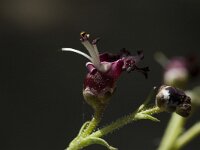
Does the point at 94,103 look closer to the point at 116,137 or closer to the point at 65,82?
the point at 116,137

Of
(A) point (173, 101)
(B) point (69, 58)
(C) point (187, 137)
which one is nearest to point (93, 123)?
(A) point (173, 101)

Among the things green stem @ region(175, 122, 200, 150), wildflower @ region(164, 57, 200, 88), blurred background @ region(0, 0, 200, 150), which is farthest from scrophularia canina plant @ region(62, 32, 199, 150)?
blurred background @ region(0, 0, 200, 150)

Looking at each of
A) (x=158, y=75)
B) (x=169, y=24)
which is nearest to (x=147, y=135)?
(x=158, y=75)

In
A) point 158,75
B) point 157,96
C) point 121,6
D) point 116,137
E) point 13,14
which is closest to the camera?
point 157,96

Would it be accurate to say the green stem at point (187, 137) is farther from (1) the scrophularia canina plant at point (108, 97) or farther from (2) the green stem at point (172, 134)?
(1) the scrophularia canina plant at point (108, 97)

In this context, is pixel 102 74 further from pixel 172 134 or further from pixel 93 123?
pixel 172 134

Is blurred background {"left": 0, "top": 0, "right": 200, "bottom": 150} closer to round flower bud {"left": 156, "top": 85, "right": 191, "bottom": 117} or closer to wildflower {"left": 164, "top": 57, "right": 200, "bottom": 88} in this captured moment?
wildflower {"left": 164, "top": 57, "right": 200, "bottom": 88}
